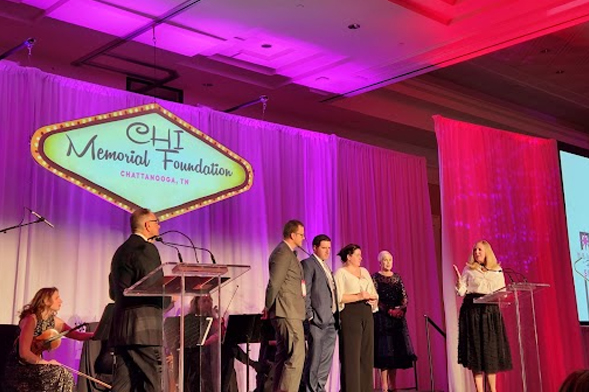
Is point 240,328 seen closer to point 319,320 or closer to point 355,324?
point 319,320

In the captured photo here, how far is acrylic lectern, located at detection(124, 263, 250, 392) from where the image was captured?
366 cm

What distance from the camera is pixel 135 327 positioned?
4137mm

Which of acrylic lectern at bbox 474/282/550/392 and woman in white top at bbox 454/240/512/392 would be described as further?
woman in white top at bbox 454/240/512/392

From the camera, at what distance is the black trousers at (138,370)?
13.5 feet

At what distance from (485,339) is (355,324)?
1242mm

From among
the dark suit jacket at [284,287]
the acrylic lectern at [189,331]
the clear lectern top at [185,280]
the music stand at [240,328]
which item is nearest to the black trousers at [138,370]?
the acrylic lectern at [189,331]

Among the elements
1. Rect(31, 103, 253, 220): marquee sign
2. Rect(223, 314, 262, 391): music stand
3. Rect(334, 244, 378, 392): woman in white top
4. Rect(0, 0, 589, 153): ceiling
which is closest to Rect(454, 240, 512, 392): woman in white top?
Rect(334, 244, 378, 392): woman in white top

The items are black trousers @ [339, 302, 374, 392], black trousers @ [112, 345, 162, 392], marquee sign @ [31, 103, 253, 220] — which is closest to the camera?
black trousers @ [112, 345, 162, 392]

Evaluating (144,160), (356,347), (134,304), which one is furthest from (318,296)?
(144,160)

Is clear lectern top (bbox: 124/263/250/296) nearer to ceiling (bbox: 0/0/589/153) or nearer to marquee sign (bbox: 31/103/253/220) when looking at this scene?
marquee sign (bbox: 31/103/253/220)

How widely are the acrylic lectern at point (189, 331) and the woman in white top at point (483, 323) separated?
3452 mm

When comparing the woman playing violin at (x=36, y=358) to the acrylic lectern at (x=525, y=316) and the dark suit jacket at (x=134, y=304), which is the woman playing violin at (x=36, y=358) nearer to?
the dark suit jacket at (x=134, y=304)

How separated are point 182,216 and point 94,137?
1263 millimetres

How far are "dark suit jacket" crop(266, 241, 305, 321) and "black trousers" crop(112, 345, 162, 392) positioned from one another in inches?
61.9
